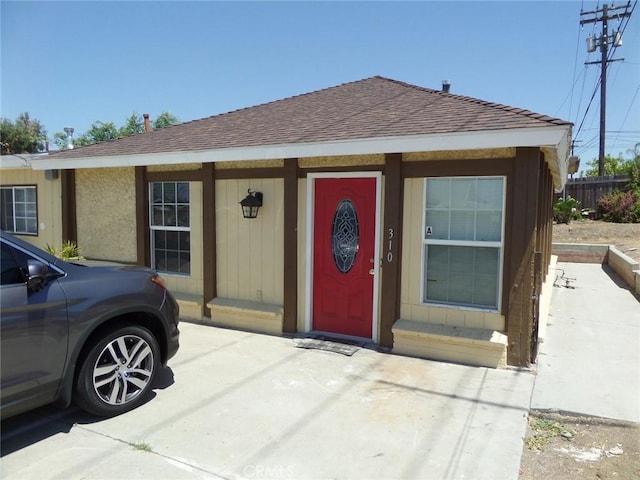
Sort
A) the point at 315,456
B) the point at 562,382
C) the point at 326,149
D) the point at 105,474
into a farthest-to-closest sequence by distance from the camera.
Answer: the point at 326,149 < the point at 562,382 < the point at 315,456 < the point at 105,474

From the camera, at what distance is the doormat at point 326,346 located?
550 cm

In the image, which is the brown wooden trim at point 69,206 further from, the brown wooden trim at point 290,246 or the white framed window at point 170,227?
the brown wooden trim at point 290,246

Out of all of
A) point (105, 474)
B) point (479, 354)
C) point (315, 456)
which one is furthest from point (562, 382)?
point (105, 474)

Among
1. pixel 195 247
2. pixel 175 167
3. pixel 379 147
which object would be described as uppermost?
pixel 379 147

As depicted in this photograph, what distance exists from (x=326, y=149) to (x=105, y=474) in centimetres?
404

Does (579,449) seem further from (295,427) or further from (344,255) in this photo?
(344,255)

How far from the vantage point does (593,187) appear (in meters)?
24.3

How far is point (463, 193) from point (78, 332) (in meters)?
4.11

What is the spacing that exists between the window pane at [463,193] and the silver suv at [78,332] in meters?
3.33

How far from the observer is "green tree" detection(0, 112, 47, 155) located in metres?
31.5

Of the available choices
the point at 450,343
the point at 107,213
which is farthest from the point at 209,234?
the point at 450,343

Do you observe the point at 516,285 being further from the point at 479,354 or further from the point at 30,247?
the point at 30,247

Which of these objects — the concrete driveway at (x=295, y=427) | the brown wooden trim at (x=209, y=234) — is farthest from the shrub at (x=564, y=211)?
the brown wooden trim at (x=209, y=234)

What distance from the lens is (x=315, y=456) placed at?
320cm
